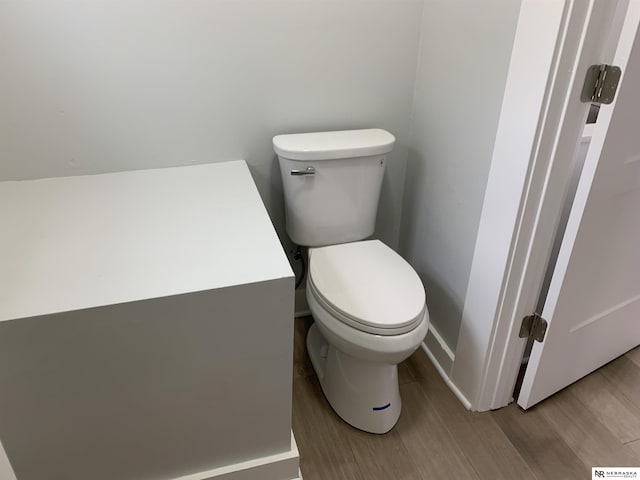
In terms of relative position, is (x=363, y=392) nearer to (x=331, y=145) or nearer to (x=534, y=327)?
(x=534, y=327)

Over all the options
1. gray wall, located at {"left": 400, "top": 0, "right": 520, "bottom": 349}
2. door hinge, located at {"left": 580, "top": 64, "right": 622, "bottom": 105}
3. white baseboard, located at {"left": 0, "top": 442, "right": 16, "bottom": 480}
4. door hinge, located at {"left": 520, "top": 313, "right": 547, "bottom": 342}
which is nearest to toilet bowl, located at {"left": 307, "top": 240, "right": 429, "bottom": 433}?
gray wall, located at {"left": 400, "top": 0, "right": 520, "bottom": 349}

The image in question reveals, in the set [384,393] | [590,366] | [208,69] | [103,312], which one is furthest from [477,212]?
[103,312]

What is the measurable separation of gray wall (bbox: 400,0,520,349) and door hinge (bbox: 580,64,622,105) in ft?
0.65

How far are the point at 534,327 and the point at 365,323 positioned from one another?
559mm

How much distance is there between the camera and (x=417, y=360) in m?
1.89

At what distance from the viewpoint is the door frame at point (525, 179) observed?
1.14 meters

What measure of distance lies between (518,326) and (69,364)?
1.21m

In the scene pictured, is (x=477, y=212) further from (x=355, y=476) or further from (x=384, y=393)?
(x=355, y=476)

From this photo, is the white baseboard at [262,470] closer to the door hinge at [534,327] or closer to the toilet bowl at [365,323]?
the toilet bowl at [365,323]

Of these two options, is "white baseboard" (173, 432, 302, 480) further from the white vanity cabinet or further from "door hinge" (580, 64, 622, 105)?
"door hinge" (580, 64, 622, 105)

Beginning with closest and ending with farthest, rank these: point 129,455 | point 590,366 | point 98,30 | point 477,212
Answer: point 129,455 < point 98,30 < point 477,212 < point 590,366

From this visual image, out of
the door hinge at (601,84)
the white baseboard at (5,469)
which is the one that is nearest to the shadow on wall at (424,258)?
the door hinge at (601,84)

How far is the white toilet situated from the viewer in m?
1.41

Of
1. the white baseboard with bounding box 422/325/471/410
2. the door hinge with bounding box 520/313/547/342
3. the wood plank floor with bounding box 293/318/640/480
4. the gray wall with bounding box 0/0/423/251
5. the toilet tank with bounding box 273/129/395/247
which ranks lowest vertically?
the wood plank floor with bounding box 293/318/640/480
